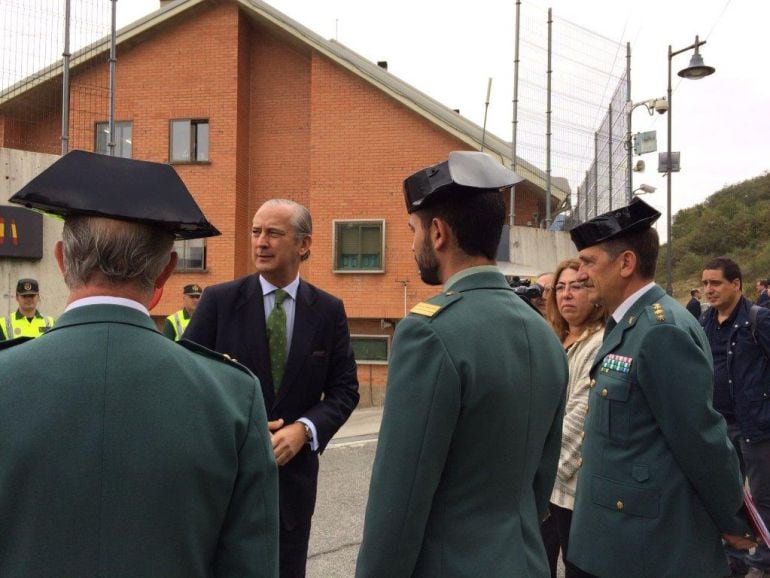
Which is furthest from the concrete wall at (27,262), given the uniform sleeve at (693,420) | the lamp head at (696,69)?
the lamp head at (696,69)

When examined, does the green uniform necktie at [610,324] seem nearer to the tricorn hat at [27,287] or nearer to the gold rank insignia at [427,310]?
the gold rank insignia at [427,310]

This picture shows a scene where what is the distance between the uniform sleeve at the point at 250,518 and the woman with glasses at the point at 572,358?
5.77ft

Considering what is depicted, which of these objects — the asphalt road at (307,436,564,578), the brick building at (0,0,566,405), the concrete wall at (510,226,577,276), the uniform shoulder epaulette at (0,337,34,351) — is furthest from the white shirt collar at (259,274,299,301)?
the brick building at (0,0,566,405)

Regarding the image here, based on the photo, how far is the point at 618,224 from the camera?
9.13ft

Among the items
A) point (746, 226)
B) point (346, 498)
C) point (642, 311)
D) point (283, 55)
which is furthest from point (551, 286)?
point (746, 226)

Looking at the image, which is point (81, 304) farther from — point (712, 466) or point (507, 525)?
point (712, 466)

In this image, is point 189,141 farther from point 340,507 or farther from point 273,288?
point 273,288

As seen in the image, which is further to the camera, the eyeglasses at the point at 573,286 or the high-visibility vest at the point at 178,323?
the high-visibility vest at the point at 178,323

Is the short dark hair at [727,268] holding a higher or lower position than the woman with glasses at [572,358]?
higher

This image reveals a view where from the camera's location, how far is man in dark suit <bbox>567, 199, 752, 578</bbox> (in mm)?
2406

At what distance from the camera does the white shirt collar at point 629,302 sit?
275 cm

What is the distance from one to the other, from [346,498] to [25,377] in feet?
18.2

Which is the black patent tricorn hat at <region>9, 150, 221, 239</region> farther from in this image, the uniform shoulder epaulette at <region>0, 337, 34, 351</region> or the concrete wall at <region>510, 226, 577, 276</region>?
the concrete wall at <region>510, 226, 577, 276</region>

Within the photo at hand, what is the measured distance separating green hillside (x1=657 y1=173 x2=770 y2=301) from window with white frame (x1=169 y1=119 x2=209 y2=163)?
3376cm
